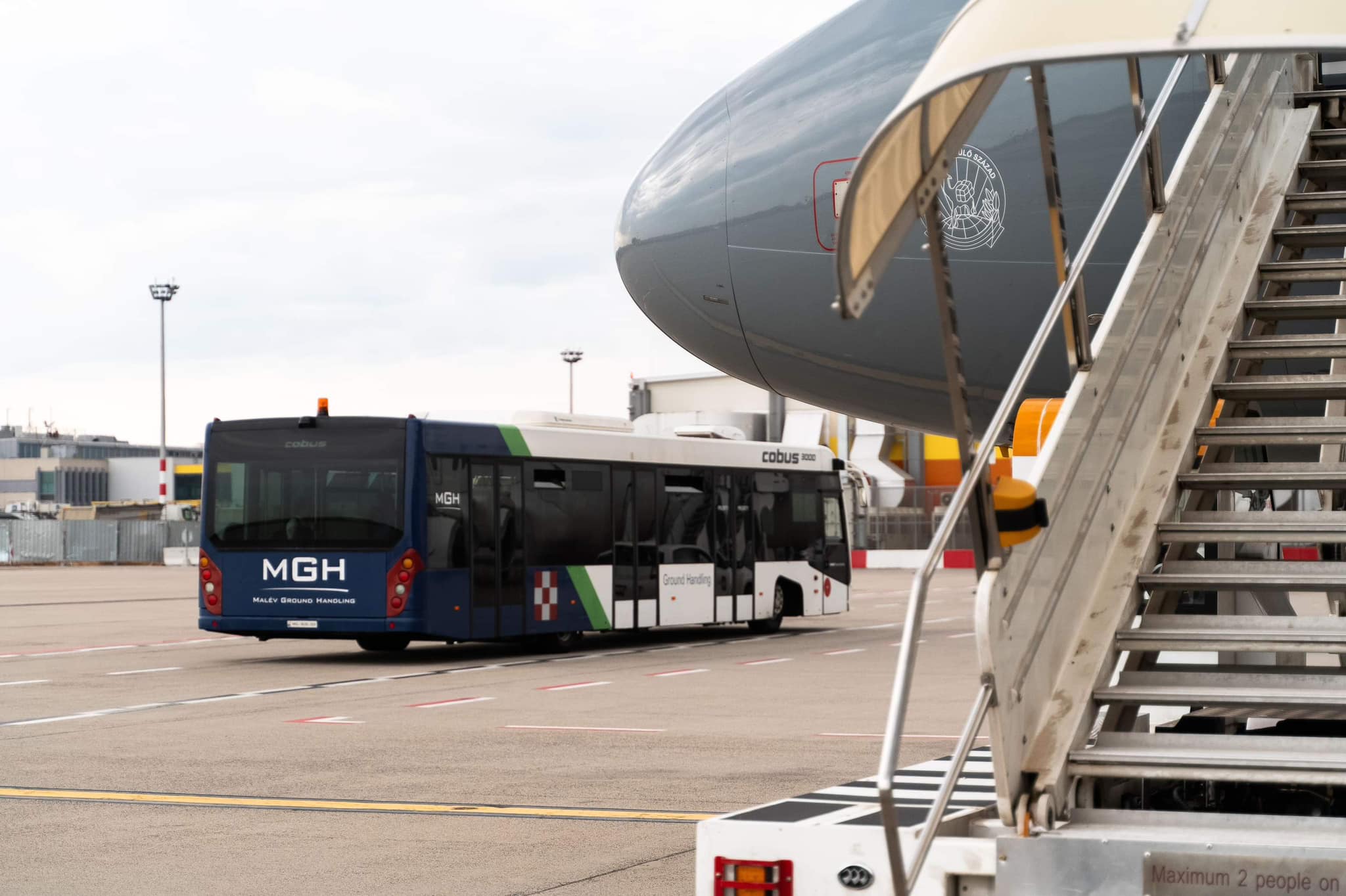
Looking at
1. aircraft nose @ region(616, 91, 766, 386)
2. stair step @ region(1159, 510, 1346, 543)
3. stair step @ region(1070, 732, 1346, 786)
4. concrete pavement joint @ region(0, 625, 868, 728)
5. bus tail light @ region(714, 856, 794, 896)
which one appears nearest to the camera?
bus tail light @ region(714, 856, 794, 896)

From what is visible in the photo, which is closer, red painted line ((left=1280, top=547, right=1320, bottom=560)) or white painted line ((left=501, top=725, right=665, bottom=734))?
red painted line ((left=1280, top=547, right=1320, bottom=560))

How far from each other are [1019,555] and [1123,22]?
1509 mm

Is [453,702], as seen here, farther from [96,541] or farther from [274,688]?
[96,541]

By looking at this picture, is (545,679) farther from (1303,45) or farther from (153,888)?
(1303,45)

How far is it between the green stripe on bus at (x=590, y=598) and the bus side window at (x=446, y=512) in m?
1.79

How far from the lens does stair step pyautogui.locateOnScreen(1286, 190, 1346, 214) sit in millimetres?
8078

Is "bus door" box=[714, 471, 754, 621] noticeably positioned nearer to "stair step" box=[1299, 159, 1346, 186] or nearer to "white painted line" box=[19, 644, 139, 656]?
"white painted line" box=[19, 644, 139, 656]

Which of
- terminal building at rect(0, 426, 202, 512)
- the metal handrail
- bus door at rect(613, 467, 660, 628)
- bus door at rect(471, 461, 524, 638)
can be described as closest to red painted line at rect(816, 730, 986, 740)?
the metal handrail

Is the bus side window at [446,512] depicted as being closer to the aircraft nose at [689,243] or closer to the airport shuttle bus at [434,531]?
the airport shuttle bus at [434,531]

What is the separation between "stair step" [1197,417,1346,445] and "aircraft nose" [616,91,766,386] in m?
5.01

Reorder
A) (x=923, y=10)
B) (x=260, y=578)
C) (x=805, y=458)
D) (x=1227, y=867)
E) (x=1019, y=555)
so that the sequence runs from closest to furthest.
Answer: (x=1227, y=867), (x=1019, y=555), (x=923, y=10), (x=260, y=578), (x=805, y=458)

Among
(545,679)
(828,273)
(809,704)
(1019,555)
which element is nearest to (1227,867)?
(1019,555)

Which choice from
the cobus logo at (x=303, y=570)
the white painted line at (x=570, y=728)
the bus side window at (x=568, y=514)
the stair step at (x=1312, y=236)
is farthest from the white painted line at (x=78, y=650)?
the stair step at (x=1312, y=236)

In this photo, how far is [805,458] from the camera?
25.1 m
